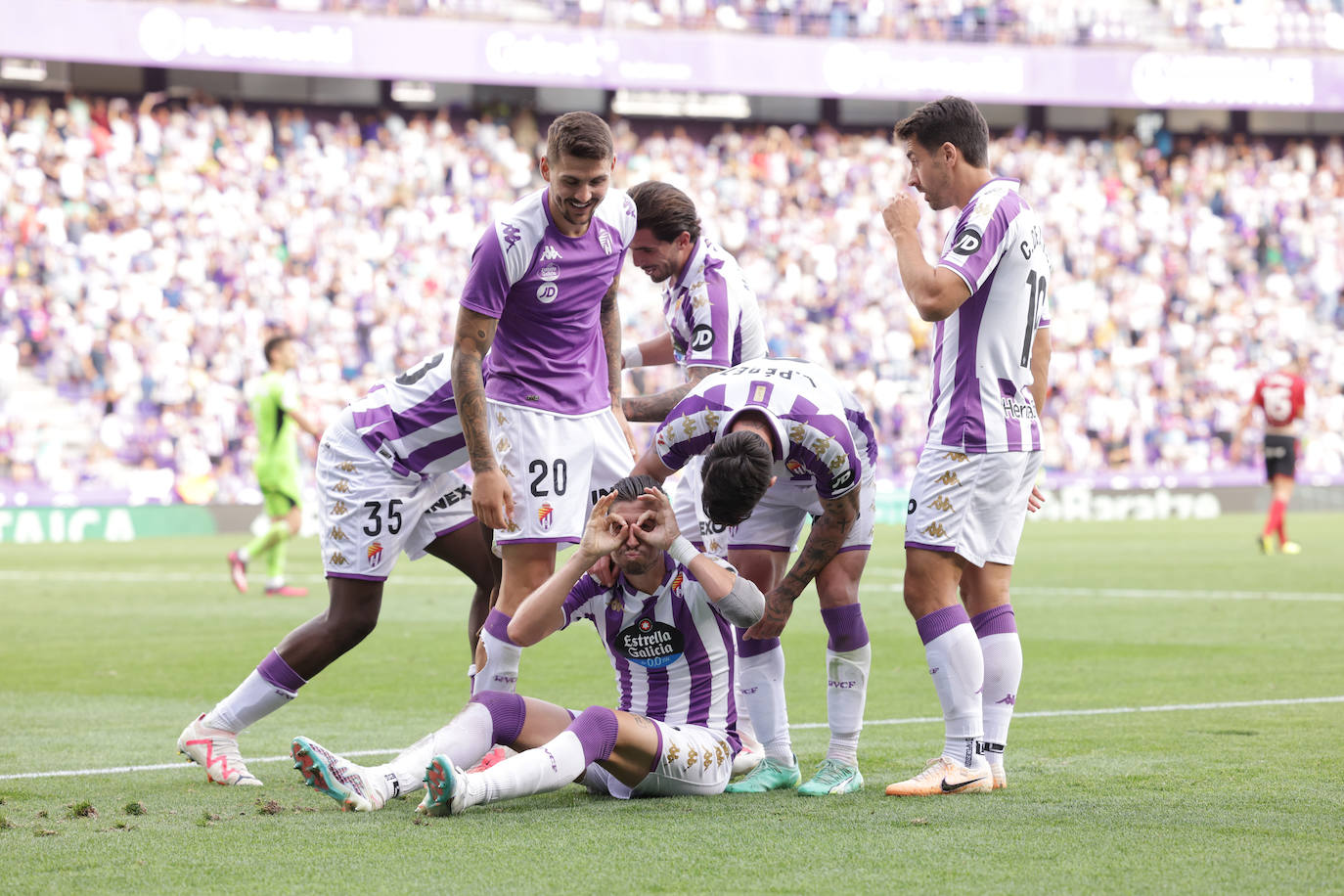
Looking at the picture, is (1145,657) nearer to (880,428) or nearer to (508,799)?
(508,799)

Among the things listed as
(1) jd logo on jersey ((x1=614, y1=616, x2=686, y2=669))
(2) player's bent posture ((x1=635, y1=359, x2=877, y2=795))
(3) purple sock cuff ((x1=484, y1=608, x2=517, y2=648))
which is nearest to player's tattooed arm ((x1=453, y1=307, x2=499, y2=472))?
(3) purple sock cuff ((x1=484, y1=608, x2=517, y2=648))

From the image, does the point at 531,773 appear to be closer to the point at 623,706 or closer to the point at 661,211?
the point at 623,706

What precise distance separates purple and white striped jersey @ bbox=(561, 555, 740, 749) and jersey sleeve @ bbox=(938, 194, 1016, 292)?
125 centimetres

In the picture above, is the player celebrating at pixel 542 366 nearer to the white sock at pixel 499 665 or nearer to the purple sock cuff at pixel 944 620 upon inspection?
the white sock at pixel 499 665

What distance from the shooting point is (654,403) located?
6.65 metres

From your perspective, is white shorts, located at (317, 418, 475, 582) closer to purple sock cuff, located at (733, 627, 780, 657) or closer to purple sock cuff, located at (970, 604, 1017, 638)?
purple sock cuff, located at (733, 627, 780, 657)

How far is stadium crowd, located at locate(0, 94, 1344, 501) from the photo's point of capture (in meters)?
25.0

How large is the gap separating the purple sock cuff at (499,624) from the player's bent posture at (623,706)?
0.38m

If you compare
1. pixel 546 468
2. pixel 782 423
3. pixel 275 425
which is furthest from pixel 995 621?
pixel 275 425

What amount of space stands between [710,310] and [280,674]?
2.25 metres

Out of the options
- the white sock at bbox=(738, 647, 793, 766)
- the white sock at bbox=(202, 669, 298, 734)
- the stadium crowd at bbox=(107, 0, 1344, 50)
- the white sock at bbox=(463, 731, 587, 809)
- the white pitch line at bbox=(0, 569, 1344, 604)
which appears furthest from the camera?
the stadium crowd at bbox=(107, 0, 1344, 50)

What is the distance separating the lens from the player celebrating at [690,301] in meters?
6.39

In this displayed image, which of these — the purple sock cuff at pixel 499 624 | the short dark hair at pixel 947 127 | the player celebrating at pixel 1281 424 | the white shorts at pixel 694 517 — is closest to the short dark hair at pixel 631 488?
the purple sock cuff at pixel 499 624

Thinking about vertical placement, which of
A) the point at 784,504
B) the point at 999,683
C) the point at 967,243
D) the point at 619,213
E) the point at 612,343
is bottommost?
the point at 999,683
